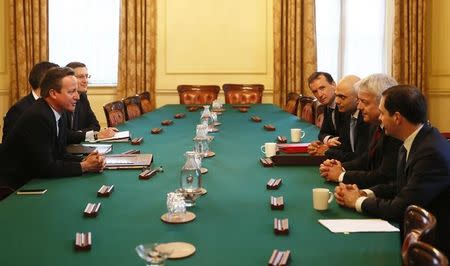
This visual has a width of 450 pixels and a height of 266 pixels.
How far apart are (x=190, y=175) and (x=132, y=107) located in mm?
3879

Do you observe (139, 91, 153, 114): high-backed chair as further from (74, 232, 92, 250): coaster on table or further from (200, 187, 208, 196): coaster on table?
(74, 232, 92, 250): coaster on table

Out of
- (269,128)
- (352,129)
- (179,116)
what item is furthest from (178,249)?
(179,116)

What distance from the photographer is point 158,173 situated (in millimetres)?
3232

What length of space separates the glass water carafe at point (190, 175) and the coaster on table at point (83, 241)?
2.11 ft

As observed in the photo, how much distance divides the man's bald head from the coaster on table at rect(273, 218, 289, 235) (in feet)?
6.89

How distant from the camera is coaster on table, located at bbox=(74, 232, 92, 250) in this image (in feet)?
6.29

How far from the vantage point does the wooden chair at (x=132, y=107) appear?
6.16 metres

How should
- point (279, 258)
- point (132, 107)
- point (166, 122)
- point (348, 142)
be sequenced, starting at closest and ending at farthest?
point (279, 258) < point (348, 142) < point (166, 122) < point (132, 107)

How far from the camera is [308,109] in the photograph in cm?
613

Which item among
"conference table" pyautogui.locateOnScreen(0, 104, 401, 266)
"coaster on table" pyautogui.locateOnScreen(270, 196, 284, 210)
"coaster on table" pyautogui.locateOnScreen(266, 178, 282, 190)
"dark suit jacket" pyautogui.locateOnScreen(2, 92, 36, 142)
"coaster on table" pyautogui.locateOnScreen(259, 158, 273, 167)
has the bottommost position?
"conference table" pyautogui.locateOnScreen(0, 104, 401, 266)

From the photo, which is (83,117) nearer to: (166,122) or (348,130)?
(166,122)

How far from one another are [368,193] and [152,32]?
6.08 metres

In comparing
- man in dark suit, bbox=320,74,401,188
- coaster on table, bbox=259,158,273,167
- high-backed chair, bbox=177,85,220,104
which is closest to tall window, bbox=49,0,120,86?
high-backed chair, bbox=177,85,220,104

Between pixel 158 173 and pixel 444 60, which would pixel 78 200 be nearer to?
pixel 158 173
